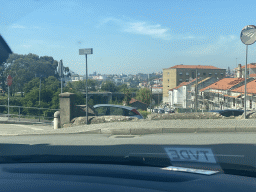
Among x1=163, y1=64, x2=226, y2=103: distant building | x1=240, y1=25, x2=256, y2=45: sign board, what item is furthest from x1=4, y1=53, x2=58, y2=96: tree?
x1=240, y1=25, x2=256, y2=45: sign board

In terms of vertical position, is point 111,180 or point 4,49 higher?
point 4,49

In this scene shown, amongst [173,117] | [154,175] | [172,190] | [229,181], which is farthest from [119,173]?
[173,117]

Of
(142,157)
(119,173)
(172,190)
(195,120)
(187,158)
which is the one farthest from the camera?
(195,120)

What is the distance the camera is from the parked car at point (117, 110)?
1422 cm

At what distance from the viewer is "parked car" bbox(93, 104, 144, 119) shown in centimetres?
1422

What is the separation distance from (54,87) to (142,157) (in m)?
42.9

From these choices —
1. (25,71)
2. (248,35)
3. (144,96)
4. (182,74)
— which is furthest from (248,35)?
(182,74)

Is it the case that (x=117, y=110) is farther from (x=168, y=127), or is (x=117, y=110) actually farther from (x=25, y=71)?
(x=25, y=71)

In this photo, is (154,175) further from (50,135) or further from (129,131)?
(50,135)

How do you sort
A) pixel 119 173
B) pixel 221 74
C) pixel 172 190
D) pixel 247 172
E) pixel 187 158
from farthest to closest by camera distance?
pixel 221 74 < pixel 187 158 < pixel 247 172 < pixel 119 173 < pixel 172 190

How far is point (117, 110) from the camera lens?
579 inches

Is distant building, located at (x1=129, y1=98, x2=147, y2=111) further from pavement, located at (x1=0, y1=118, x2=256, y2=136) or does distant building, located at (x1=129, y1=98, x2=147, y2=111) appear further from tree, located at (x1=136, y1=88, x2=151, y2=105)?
pavement, located at (x1=0, y1=118, x2=256, y2=136)

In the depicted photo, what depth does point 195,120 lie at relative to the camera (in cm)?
1069

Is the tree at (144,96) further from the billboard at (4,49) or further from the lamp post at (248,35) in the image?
the billboard at (4,49)
